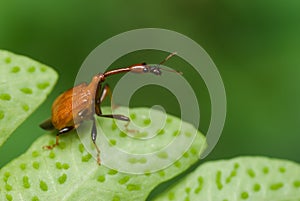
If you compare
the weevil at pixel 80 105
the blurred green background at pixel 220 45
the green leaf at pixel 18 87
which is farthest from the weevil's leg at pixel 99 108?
the blurred green background at pixel 220 45

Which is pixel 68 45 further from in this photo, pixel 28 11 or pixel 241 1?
pixel 241 1

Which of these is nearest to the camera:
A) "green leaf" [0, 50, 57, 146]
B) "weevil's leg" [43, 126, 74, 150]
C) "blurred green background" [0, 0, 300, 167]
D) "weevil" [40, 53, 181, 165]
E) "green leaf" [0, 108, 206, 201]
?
→ "green leaf" [0, 108, 206, 201]

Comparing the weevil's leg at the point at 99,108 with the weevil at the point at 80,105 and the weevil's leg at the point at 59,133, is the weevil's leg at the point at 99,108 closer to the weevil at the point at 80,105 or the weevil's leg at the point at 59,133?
the weevil at the point at 80,105

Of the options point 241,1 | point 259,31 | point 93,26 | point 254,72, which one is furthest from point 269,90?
point 93,26

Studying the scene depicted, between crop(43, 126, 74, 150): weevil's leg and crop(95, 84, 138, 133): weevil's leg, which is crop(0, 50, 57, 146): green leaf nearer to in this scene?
crop(43, 126, 74, 150): weevil's leg

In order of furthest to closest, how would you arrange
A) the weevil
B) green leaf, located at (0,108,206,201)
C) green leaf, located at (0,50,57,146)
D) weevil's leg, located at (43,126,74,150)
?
the weevil
weevil's leg, located at (43,126,74,150)
green leaf, located at (0,50,57,146)
green leaf, located at (0,108,206,201)

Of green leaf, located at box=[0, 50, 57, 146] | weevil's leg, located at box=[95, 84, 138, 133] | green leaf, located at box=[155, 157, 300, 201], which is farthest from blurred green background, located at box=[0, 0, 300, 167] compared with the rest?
green leaf, located at box=[155, 157, 300, 201]
